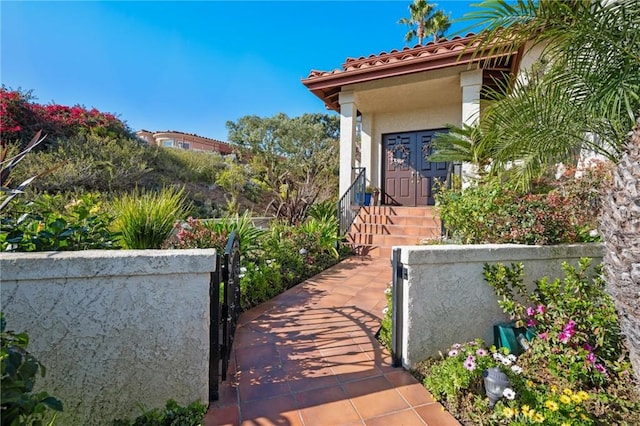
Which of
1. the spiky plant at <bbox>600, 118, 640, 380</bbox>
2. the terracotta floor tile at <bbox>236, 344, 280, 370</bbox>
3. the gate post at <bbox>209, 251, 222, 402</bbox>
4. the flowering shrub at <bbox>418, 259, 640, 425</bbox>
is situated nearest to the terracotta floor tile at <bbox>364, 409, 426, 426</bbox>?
the flowering shrub at <bbox>418, 259, 640, 425</bbox>

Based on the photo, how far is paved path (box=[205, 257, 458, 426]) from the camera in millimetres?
1832

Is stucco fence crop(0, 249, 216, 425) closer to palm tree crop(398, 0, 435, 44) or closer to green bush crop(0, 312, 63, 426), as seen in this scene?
green bush crop(0, 312, 63, 426)

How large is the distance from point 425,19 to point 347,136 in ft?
25.2

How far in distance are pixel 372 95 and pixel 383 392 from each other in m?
6.79

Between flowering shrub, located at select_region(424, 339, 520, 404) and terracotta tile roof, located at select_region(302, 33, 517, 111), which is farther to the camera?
terracotta tile roof, located at select_region(302, 33, 517, 111)

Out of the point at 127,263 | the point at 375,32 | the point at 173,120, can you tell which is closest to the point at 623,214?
the point at 127,263

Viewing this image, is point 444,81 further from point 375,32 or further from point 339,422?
point 339,422

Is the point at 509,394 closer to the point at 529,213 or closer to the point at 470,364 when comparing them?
the point at 470,364

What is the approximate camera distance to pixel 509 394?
5.73ft

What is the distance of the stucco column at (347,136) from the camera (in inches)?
278

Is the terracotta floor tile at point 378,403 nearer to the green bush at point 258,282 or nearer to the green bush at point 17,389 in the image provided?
the green bush at point 17,389

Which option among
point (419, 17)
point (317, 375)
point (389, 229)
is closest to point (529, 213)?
point (317, 375)

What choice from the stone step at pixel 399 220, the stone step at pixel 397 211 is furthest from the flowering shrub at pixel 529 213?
the stone step at pixel 397 211

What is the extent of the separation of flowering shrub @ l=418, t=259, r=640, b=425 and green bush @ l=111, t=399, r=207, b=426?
1610 millimetres
